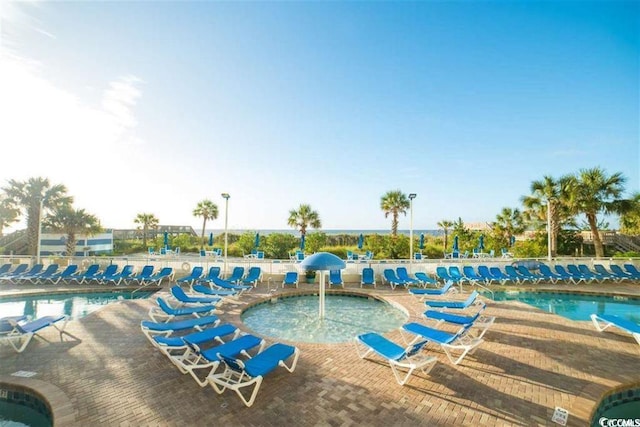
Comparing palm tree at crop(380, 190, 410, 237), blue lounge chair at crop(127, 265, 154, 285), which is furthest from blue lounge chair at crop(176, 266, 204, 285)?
palm tree at crop(380, 190, 410, 237)

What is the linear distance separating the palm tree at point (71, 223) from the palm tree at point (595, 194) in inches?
1255

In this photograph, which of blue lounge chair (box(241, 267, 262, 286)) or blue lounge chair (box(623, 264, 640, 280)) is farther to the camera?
blue lounge chair (box(623, 264, 640, 280))

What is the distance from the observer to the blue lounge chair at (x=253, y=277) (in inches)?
450

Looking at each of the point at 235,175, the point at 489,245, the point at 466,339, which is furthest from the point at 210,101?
the point at 489,245

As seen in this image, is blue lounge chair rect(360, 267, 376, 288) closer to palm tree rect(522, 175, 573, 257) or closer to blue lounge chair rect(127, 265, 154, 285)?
blue lounge chair rect(127, 265, 154, 285)

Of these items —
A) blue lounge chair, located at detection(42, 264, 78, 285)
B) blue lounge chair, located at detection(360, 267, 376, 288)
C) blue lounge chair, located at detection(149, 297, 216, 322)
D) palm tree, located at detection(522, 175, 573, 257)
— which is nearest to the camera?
blue lounge chair, located at detection(149, 297, 216, 322)

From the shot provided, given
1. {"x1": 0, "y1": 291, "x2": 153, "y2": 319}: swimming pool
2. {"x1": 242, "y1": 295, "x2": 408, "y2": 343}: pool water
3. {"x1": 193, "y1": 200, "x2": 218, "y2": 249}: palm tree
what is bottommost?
{"x1": 0, "y1": 291, "x2": 153, "y2": 319}: swimming pool

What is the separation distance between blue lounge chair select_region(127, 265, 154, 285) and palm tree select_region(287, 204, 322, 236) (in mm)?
13344

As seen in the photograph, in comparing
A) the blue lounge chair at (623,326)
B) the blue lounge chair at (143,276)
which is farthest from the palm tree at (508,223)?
the blue lounge chair at (143,276)

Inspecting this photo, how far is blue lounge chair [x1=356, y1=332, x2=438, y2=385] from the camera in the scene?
418 cm

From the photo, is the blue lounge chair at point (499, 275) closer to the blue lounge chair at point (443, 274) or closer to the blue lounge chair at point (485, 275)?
the blue lounge chair at point (485, 275)

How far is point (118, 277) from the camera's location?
12359mm

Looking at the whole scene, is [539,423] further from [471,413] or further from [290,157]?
[290,157]

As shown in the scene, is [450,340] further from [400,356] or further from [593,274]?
[593,274]
